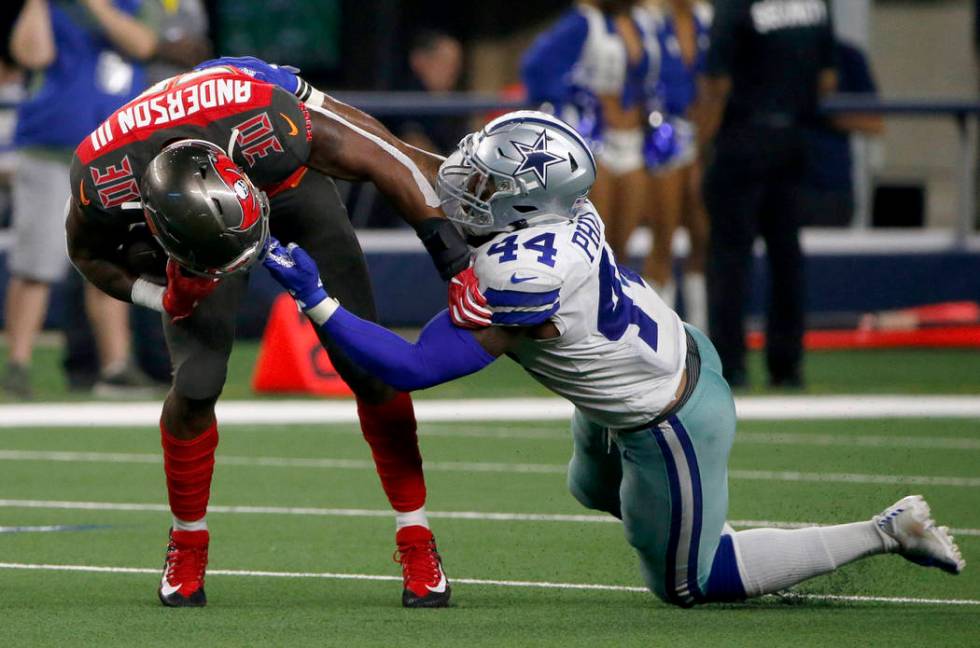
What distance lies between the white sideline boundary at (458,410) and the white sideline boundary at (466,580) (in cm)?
340

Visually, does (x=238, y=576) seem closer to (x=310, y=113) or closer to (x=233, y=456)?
(x=310, y=113)

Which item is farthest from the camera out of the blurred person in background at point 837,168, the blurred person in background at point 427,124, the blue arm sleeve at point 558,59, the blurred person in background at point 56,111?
the blurred person in background at point 837,168

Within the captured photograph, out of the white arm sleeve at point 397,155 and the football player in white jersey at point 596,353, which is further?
the white arm sleeve at point 397,155

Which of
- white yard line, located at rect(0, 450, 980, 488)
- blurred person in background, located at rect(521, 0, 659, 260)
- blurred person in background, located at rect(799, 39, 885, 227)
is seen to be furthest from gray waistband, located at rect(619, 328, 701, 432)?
blurred person in background, located at rect(799, 39, 885, 227)

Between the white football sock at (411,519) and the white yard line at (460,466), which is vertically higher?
the white football sock at (411,519)

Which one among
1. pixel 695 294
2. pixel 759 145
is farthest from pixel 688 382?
pixel 695 294

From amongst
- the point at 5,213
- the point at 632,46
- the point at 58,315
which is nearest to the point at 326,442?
the point at 632,46

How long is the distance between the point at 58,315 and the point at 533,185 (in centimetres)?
860

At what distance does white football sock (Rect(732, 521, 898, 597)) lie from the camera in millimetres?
5188

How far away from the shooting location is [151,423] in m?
9.27

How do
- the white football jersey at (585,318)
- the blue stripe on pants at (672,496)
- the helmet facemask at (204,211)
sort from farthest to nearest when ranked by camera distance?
the blue stripe on pants at (672,496), the white football jersey at (585,318), the helmet facemask at (204,211)

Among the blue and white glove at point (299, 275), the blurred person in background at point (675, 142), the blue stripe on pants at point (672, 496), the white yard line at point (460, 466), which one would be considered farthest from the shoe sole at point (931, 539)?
the blurred person in background at point (675, 142)

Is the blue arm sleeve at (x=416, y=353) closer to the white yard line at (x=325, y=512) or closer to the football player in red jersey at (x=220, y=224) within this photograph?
the football player in red jersey at (x=220, y=224)

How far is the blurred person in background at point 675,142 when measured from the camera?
10.6 meters
